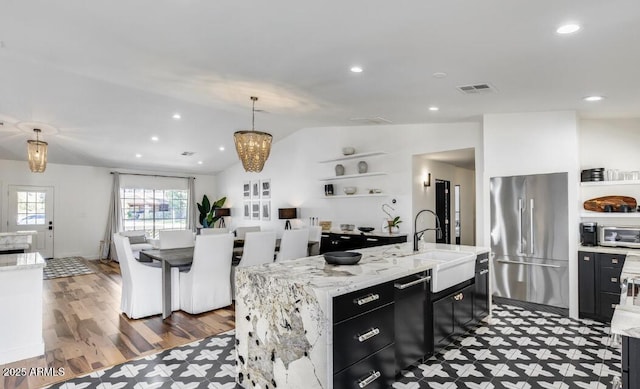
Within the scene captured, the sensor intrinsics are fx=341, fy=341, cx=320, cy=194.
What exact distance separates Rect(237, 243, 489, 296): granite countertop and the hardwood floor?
159 cm

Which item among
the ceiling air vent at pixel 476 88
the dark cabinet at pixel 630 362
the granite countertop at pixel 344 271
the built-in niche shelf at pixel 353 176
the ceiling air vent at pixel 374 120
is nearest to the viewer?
the dark cabinet at pixel 630 362

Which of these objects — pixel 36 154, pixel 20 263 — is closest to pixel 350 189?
pixel 20 263

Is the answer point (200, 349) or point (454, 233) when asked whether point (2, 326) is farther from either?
point (454, 233)

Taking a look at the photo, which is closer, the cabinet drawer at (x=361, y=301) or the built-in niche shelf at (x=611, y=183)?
the cabinet drawer at (x=361, y=301)

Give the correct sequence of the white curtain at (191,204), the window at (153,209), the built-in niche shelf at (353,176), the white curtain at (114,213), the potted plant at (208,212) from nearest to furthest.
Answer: the built-in niche shelf at (353,176)
the white curtain at (114,213)
the window at (153,209)
the potted plant at (208,212)
the white curtain at (191,204)

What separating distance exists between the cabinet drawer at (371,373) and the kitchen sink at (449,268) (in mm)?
733

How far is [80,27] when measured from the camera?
2750 mm

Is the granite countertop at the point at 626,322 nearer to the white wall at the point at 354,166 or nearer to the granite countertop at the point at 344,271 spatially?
the granite countertop at the point at 344,271

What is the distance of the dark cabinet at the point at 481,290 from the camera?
346 centimetres

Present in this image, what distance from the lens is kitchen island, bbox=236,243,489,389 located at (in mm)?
1963

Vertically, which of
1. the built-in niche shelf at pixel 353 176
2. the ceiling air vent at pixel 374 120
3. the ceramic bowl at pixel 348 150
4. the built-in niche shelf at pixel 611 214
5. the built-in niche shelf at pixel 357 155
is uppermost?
the ceiling air vent at pixel 374 120

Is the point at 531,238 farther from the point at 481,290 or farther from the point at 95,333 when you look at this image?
the point at 95,333

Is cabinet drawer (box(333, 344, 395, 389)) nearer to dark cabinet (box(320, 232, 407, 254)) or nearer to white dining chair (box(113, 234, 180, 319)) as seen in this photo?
white dining chair (box(113, 234, 180, 319))

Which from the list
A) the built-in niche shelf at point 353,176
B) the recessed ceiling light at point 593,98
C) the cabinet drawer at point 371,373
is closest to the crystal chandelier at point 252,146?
the built-in niche shelf at point 353,176
